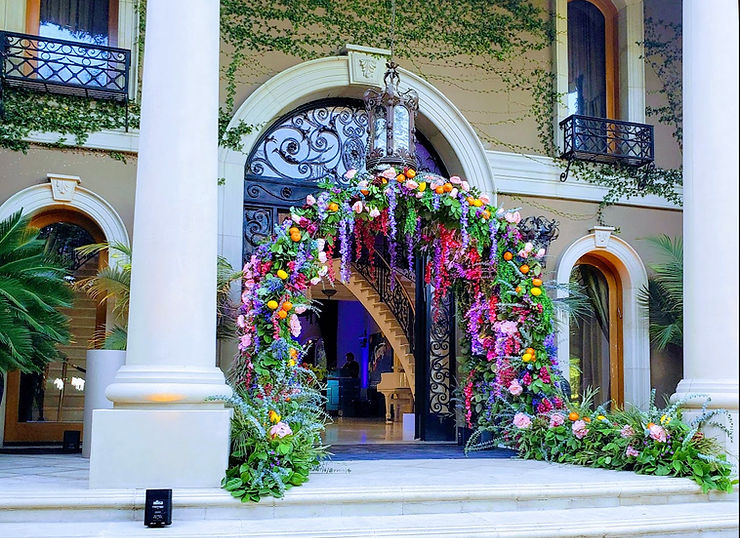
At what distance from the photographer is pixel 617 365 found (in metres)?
12.1

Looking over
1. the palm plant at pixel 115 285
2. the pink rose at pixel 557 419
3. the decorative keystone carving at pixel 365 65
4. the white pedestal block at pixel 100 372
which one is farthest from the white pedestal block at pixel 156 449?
the decorative keystone carving at pixel 365 65

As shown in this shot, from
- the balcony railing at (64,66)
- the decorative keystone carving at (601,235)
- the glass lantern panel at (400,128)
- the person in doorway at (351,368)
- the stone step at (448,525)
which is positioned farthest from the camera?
the person in doorway at (351,368)

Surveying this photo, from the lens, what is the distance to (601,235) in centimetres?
1190

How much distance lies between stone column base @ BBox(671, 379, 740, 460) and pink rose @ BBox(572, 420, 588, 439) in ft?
2.97

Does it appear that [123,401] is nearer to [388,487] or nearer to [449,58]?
[388,487]

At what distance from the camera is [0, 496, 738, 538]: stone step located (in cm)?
525

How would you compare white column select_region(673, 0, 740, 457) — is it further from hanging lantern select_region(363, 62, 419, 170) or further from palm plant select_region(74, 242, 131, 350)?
palm plant select_region(74, 242, 131, 350)

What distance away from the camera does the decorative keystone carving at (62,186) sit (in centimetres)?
950

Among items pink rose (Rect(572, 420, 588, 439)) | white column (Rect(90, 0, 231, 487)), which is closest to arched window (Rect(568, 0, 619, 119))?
pink rose (Rect(572, 420, 588, 439))

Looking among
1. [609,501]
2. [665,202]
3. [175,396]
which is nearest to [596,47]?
[665,202]

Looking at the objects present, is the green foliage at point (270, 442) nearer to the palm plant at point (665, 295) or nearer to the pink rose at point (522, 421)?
the pink rose at point (522, 421)

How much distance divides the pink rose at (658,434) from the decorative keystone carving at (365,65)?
5744 millimetres

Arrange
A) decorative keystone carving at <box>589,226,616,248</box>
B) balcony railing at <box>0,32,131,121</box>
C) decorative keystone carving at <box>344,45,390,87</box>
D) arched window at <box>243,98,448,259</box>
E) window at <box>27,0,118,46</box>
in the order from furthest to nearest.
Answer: decorative keystone carving at <box>589,226,616,248</box> < decorative keystone carving at <box>344,45,390,87</box> < arched window at <box>243,98,448,259</box> < window at <box>27,0,118,46</box> < balcony railing at <box>0,32,131,121</box>

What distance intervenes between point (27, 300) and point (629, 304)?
8.02m
